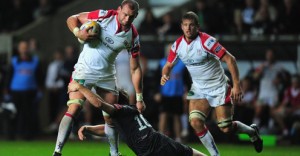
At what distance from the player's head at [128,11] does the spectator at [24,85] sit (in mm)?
7324

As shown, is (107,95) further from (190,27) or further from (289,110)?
(289,110)

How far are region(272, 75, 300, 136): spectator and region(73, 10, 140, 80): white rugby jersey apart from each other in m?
6.89

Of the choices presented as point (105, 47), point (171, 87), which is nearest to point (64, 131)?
point (105, 47)

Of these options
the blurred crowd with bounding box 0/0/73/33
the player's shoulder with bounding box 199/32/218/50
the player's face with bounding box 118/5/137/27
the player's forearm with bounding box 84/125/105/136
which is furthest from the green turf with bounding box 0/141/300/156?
the blurred crowd with bounding box 0/0/73/33

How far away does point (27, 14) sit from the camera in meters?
21.8

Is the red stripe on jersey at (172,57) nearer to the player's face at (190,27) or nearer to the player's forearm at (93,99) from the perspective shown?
the player's face at (190,27)

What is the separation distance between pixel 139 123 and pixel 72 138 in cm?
920

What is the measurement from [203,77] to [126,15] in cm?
182

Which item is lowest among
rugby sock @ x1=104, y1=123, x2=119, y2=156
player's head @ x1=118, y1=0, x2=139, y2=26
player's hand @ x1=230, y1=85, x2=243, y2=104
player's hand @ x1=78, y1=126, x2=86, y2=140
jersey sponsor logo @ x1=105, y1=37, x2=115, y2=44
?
rugby sock @ x1=104, y1=123, x2=119, y2=156

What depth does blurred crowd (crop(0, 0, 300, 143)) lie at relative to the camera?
17328 millimetres

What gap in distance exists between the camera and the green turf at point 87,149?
539 inches

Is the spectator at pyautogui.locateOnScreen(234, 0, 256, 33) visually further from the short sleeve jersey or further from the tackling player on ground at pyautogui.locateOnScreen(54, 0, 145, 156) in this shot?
the short sleeve jersey

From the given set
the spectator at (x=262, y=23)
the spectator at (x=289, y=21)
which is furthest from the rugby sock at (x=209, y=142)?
the spectator at (x=289, y=21)

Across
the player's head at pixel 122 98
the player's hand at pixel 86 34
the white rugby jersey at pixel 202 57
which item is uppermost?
the player's hand at pixel 86 34
